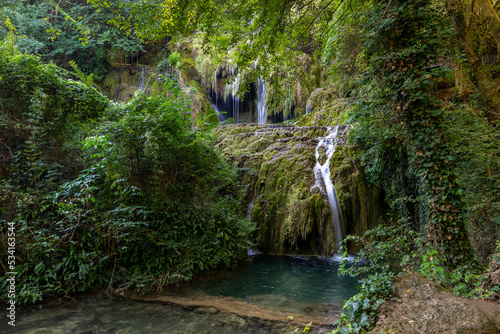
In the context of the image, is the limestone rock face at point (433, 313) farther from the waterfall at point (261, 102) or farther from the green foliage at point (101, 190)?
the waterfall at point (261, 102)

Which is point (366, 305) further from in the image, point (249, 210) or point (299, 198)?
point (249, 210)

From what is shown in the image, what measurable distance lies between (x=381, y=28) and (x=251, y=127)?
372 inches

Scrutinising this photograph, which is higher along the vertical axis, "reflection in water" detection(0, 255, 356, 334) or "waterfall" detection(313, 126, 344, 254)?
"waterfall" detection(313, 126, 344, 254)

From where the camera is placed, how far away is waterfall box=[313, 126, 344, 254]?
8281 millimetres

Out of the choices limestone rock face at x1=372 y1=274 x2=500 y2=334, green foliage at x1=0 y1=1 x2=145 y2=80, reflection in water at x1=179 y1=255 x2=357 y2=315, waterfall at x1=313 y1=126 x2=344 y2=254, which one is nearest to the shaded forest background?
limestone rock face at x1=372 y1=274 x2=500 y2=334

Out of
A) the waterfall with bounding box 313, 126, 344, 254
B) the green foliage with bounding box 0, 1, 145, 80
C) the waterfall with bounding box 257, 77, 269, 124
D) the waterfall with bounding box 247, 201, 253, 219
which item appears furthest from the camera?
the waterfall with bounding box 257, 77, 269, 124

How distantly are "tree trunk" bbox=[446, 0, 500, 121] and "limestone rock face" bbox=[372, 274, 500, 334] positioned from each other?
533 centimetres

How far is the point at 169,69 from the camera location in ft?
62.3

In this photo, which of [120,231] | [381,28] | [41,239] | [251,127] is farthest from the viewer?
[251,127]

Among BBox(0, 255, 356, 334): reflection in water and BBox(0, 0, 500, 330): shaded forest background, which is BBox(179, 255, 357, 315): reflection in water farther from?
BBox(0, 0, 500, 330): shaded forest background

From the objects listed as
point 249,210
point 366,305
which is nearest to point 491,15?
point 366,305

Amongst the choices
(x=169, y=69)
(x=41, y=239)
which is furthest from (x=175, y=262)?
(x=169, y=69)

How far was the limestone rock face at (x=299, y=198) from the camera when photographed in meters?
8.38

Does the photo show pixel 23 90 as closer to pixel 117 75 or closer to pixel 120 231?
pixel 120 231
